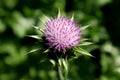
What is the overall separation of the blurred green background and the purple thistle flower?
3.32 ft

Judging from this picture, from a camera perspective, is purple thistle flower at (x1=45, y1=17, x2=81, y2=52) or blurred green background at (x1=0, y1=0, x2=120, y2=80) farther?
blurred green background at (x1=0, y1=0, x2=120, y2=80)

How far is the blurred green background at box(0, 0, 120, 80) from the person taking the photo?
153 inches

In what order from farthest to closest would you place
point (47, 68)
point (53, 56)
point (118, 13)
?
1. point (118, 13)
2. point (47, 68)
3. point (53, 56)

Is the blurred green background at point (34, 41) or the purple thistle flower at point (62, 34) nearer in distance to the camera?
the purple thistle flower at point (62, 34)

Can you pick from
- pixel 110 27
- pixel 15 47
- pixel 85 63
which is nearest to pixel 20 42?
pixel 15 47

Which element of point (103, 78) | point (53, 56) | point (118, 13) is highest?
point (118, 13)

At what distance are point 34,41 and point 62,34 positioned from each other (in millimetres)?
1168

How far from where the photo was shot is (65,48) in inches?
111

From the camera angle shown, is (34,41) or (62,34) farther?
(34,41)

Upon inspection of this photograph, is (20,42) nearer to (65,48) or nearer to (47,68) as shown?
(47,68)

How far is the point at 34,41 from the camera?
156 inches

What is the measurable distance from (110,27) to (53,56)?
152cm

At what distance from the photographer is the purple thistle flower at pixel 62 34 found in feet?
9.20

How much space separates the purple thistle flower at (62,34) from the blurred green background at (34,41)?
1012 mm
